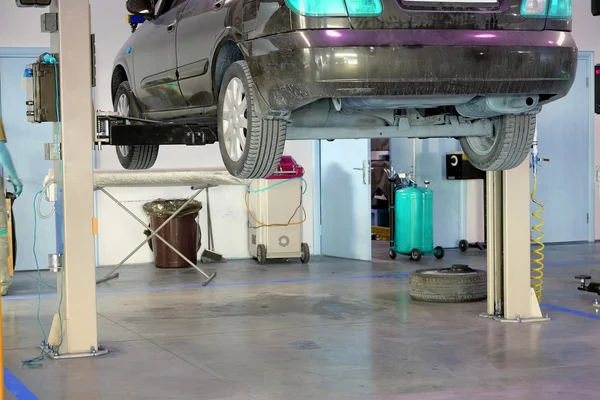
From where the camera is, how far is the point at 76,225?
5914 millimetres

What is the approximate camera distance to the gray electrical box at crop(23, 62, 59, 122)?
5.76 metres

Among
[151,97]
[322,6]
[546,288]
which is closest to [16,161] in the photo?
[151,97]

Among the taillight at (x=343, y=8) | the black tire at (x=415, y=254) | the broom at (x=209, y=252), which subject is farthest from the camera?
the broom at (x=209, y=252)

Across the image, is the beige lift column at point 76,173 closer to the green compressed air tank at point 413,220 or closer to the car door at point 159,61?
the car door at point 159,61

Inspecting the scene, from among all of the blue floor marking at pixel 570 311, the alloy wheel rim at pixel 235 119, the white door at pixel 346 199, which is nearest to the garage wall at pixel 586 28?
the white door at pixel 346 199

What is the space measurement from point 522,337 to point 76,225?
3.27m

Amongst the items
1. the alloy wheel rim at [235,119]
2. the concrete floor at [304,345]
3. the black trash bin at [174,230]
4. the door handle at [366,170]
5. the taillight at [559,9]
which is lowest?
the concrete floor at [304,345]

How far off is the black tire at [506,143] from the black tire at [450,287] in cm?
265

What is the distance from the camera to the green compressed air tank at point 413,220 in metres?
11.3

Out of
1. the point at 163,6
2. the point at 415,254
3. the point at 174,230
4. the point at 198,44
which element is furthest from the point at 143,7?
the point at 415,254

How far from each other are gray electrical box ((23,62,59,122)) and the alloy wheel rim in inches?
59.8

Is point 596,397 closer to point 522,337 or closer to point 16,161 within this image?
point 522,337

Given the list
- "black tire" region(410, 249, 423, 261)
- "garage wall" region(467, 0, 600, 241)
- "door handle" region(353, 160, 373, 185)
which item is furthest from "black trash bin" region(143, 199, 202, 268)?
"garage wall" region(467, 0, 600, 241)

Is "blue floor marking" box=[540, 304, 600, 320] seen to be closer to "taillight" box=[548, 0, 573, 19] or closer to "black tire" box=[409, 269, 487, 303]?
"black tire" box=[409, 269, 487, 303]
